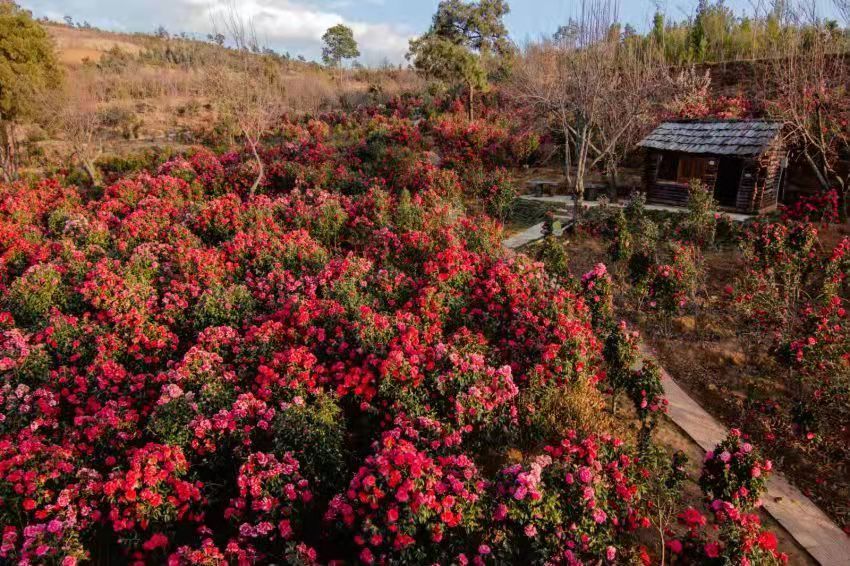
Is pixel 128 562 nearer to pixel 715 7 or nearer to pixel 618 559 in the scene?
pixel 618 559

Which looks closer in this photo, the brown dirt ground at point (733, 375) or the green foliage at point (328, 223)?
the brown dirt ground at point (733, 375)

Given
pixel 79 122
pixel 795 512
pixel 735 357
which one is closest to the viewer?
pixel 795 512

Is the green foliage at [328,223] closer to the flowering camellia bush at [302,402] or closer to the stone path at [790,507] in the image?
the flowering camellia bush at [302,402]

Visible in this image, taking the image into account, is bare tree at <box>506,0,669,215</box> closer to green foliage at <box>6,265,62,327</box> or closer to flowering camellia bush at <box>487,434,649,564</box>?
flowering camellia bush at <box>487,434,649,564</box>

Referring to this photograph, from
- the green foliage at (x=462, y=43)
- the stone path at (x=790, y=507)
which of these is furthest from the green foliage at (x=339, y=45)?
the stone path at (x=790, y=507)

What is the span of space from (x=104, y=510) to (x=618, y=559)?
234 inches

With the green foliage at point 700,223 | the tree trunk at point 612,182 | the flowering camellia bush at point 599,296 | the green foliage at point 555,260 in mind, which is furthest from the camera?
the tree trunk at point 612,182

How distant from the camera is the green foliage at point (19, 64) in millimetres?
18344

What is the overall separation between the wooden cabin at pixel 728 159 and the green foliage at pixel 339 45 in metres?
51.5

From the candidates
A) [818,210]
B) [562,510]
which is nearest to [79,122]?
[562,510]

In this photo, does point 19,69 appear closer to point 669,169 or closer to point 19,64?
point 19,64

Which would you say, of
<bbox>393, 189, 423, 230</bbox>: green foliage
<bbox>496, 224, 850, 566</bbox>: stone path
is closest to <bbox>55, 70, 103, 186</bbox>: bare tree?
<bbox>393, 189, 423, 230</bbox>: green foliage

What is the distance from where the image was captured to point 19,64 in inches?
738

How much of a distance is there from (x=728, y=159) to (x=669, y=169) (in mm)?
3534
